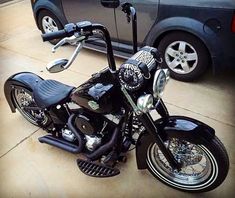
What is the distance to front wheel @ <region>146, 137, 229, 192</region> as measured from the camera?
5.65 feet

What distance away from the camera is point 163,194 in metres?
2.02

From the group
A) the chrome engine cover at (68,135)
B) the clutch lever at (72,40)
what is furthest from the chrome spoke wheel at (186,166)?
the clutch lever at (72,40)

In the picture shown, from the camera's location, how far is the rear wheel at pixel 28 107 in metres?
2.53

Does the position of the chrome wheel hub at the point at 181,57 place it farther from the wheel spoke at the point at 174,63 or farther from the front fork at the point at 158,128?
the front fork at the point at 158,128

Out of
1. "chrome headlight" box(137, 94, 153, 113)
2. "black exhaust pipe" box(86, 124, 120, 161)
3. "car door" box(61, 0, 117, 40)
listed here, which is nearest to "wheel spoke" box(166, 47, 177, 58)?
"car door" box(61, 0, 117, 40)

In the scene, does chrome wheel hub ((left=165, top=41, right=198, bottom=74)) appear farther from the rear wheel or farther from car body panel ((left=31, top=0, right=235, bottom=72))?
the rear wheel

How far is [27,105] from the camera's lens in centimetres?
→ 266

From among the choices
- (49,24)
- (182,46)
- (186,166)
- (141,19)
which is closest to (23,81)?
(141,19)

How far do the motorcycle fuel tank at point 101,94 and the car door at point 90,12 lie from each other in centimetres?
168

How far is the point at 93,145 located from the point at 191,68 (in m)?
1.57

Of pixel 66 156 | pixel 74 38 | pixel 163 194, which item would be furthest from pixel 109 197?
pixel 74 38

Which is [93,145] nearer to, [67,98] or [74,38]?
[67,98]

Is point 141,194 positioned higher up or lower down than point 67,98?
lower down

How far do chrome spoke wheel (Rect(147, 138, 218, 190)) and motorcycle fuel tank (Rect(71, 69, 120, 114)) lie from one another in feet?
1.40
